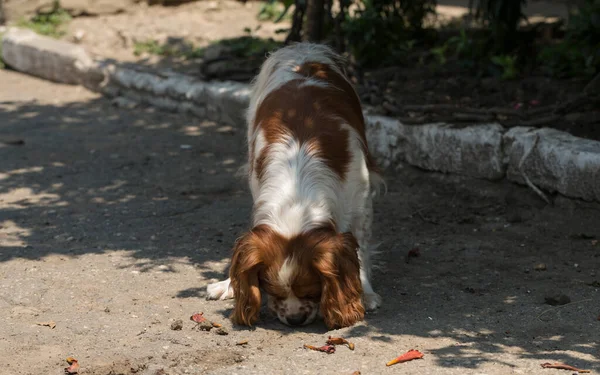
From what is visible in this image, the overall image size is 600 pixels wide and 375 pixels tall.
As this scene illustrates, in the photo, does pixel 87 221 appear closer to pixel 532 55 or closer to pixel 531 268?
pixel 531 268

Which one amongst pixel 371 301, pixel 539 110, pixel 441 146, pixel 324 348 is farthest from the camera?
pixel 441 146

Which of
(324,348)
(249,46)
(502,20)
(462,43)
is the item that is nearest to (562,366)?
(324,348)

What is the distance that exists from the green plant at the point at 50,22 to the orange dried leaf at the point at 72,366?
8.86 m

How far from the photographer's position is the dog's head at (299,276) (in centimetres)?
416

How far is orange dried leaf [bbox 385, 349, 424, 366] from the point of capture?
3.92 metres

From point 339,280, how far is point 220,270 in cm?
127

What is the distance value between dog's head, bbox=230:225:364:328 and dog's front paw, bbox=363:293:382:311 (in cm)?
28

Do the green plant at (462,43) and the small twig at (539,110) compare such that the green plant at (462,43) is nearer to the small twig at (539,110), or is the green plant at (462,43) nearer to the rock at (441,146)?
the rock at (441,146)

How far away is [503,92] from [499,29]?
0.71 m

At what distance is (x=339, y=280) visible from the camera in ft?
13.9

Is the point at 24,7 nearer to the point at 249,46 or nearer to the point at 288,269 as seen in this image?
the point at 249,46

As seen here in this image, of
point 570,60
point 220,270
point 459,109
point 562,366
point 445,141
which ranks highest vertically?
point 570,60

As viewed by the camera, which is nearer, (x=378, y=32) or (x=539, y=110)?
(x=539, y=110)

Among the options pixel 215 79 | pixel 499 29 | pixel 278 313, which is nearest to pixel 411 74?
pixel 499 29
